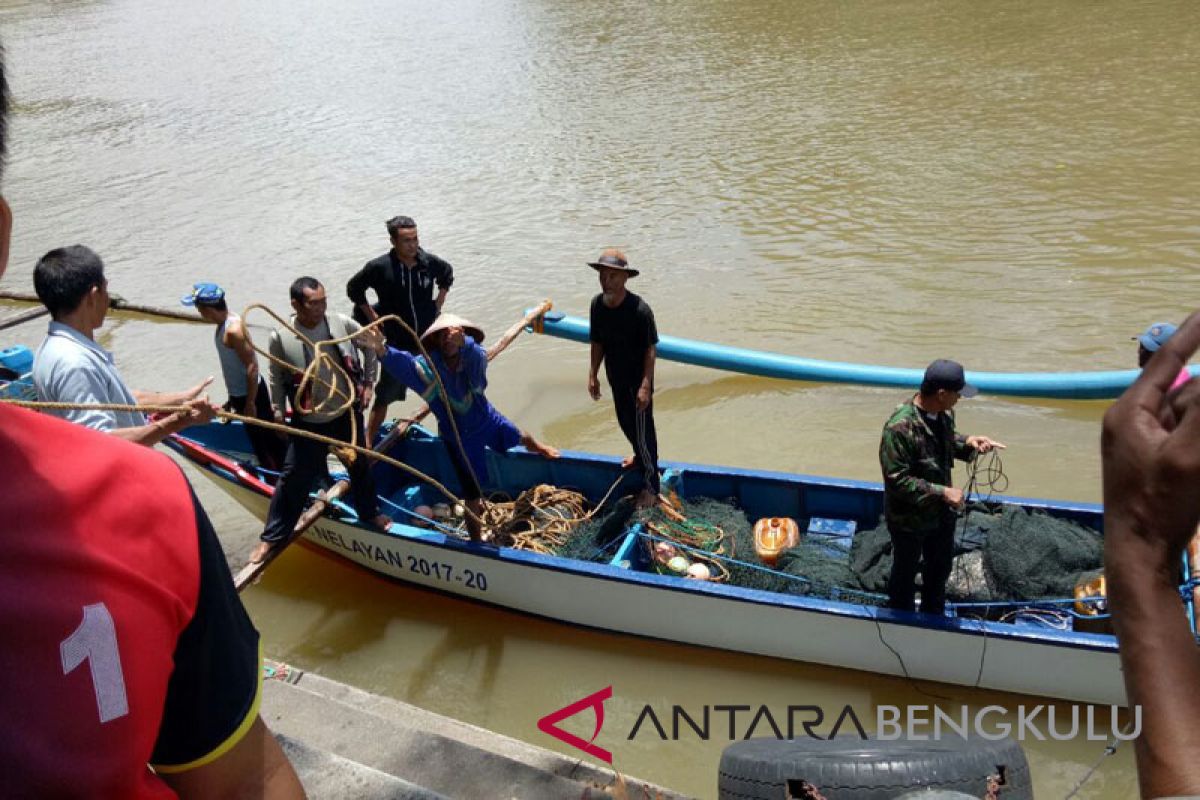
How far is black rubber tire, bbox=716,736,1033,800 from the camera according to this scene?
290cm

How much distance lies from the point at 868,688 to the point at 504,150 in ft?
44.7

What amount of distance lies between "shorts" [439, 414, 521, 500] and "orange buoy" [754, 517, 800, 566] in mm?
1776

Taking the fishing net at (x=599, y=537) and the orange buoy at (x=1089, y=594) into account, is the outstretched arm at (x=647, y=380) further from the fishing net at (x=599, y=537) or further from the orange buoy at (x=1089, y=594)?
the orange buoy at (x=1089, y=594)

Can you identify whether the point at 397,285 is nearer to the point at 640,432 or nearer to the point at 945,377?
the point at 640,432

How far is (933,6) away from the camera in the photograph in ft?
70.7

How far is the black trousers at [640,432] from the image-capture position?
6102 mm

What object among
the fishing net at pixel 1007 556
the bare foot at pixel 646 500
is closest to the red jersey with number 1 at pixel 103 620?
the fishing net at pixel 1007 556

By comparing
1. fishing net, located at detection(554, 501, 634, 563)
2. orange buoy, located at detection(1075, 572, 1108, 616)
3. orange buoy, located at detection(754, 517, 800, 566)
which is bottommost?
fishing net, located at detection(554, 501, 634, 563)

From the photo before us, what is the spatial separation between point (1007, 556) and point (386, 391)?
449 centimetres

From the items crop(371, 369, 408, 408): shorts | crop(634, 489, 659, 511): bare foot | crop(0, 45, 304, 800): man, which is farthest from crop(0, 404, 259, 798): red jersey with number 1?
crop(371, 369, 408, 408): shorts

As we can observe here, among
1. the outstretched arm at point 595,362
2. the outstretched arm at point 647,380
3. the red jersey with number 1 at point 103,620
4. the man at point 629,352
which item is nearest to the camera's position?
the red jersey with number 1 at point 103,620

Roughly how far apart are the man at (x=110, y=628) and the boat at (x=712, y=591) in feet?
14.0

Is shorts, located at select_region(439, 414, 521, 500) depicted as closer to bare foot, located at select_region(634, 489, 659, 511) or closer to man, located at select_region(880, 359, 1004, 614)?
bare foot, located at select_region(634, 489, 659, 511)

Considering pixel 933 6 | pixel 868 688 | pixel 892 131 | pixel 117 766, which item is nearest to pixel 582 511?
pixel 868 688
